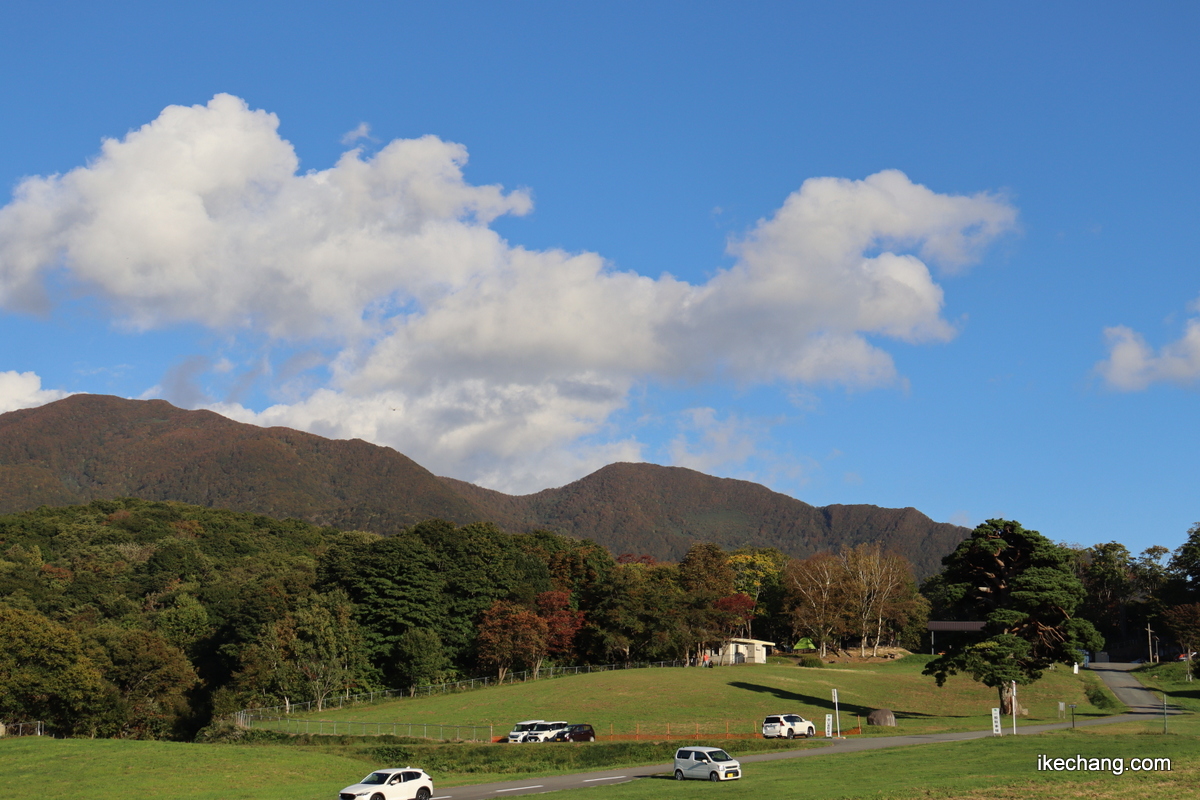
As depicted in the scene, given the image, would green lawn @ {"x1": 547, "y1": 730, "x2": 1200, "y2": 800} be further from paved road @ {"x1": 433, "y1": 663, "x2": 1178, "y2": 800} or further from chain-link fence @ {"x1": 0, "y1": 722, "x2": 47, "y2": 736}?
chain-link fence @ {"x1": 0, "y1": 722, "x2": 47, "y2": 736}

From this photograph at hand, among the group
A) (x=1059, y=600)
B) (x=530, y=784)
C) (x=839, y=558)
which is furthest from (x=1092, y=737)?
(x=839, y=558)

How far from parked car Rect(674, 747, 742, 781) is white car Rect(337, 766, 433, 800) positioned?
997cm

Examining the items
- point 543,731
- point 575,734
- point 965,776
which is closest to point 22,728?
point 543,731

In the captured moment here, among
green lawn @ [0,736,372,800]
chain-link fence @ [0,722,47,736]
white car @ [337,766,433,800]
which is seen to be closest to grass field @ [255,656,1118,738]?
green lawn @ [0,736,372,800]

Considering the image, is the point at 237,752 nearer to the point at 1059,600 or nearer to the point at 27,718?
the point at 27,718

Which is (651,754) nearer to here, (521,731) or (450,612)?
(521,731)

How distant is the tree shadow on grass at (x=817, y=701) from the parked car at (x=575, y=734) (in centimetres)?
2207

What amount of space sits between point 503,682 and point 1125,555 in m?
98.9

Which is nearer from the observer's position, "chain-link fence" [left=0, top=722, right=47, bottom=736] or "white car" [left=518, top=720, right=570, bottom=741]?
"white car" [left=518, top=720, right=570, bottom=741]

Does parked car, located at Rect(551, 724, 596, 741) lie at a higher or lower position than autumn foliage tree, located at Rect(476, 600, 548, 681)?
lower

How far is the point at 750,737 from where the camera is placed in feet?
179

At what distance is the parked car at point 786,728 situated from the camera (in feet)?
177

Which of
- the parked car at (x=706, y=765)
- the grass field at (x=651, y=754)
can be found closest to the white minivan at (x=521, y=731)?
the grass field at (x=651, y=754)

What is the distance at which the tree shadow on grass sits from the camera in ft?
221
